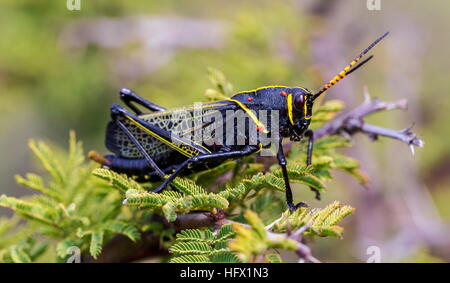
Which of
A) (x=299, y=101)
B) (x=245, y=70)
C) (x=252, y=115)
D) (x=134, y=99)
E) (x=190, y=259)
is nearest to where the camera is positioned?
(x=190, y=259)

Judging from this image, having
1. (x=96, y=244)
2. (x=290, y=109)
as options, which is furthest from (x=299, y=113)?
(x=96, y=244)

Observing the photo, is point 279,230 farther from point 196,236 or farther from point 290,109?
point 290,109

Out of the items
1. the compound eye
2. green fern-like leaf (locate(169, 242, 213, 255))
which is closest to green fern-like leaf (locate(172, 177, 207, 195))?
green fern-like leaf (locate(169, 242, 213, 255))

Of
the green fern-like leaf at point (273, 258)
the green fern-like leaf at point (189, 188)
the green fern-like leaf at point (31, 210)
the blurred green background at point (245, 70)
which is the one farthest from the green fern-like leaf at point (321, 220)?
the blurred green background at point (245, 70)

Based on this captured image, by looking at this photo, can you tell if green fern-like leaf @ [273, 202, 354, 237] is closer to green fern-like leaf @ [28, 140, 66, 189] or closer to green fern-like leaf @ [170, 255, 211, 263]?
green fern-like leaf @ [170, 255, 211, 263]

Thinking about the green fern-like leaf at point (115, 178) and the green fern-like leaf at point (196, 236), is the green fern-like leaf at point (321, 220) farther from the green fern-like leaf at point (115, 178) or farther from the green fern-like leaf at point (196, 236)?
the green fern-like leaf at point (115, 178)

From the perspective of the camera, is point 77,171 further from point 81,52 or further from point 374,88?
point 374,88
